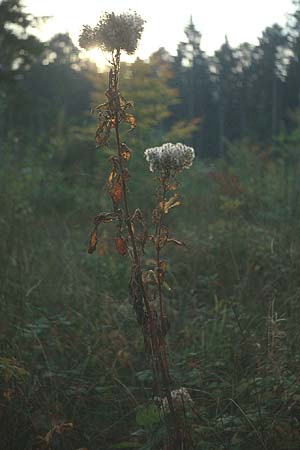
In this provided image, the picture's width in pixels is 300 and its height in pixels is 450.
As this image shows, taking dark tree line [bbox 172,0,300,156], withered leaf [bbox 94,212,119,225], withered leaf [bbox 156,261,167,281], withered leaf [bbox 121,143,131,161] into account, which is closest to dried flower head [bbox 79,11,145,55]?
withered leaf [bbox 121,143,131,161]

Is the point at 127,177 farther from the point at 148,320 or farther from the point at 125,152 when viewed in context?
the point at 148,320

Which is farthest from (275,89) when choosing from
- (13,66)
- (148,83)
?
(13,66)

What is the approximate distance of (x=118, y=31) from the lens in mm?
1897

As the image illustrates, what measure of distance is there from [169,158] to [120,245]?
32 centimetres

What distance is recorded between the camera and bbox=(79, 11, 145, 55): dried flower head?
190 cm

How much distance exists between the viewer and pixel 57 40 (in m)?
47.2

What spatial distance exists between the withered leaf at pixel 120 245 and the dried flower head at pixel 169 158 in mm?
258

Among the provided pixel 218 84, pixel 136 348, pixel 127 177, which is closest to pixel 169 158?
pixel 127 177

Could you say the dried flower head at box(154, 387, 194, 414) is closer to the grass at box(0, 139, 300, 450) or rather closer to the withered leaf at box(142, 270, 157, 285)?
the grass at box(0, 139, 300, 450)

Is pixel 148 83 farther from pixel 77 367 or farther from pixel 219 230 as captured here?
pixel 77 367

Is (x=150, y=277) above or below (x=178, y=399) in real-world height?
above

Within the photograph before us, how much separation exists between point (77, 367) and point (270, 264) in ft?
5.30

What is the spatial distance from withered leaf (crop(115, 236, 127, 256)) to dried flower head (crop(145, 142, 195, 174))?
0.26 meters

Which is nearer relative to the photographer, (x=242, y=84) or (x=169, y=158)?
(x=169, y=158)
